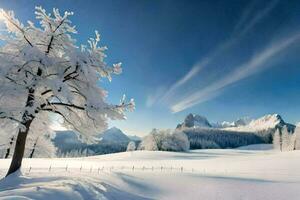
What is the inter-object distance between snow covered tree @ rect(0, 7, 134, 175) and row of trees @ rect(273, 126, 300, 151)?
107622 millimetres

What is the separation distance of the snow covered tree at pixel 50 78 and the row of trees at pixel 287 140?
108 metres

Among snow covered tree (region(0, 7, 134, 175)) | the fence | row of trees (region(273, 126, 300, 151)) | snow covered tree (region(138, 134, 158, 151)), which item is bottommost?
the fence

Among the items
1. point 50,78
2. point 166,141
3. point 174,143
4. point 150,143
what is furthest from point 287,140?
point 50,78

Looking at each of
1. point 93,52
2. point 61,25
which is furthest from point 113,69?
point 61,25

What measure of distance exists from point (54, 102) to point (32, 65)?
289 cm

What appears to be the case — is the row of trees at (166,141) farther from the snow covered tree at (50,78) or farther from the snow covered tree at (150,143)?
the snow covered tree at (50,78)

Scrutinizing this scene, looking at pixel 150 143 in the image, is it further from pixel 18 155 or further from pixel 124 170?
pixel 18 155

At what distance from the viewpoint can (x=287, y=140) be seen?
118 meters

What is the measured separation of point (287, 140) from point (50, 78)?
122173 mm

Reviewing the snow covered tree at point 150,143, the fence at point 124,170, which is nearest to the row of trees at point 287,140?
the snow covered tree at point 150,143

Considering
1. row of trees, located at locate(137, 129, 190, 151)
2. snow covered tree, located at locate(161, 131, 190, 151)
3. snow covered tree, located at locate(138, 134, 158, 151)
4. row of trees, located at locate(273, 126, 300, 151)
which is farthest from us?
row of trees, located at locate(273, 126, 300, 151)

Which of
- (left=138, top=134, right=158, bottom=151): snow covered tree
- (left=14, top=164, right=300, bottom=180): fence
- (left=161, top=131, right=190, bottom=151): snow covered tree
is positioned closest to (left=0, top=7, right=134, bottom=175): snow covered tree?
(left=14, top=164, right=300, bottom=180): fence

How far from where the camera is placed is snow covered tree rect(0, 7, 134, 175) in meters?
14.9

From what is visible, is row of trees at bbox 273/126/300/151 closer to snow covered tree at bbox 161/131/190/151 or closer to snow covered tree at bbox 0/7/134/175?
snow covered tree at bbox 161/131/190/151
